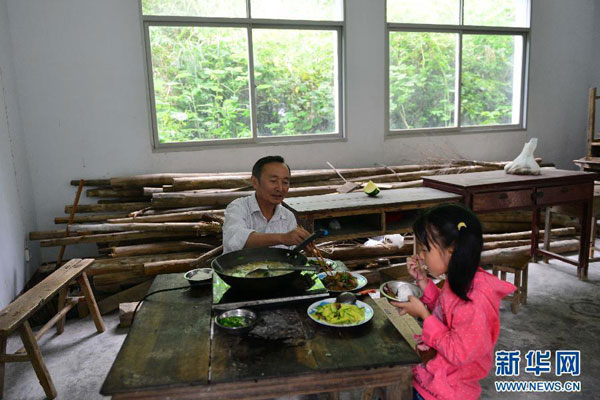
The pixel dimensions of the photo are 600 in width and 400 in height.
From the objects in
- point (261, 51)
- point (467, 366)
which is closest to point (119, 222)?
point (261, 51)

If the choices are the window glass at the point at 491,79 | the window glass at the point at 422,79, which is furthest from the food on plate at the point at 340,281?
the window glass at the point at 491,79

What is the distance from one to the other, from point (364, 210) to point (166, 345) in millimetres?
2744

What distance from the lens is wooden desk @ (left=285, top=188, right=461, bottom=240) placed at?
165 inches

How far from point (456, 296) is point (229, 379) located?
1.06 metres

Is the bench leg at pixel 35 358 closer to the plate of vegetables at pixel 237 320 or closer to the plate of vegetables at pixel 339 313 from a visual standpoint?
the plate of vegetables at pixel 237 320

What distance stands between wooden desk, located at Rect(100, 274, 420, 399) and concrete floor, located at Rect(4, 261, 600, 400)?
4.55 ft

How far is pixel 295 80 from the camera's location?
21.5 ft

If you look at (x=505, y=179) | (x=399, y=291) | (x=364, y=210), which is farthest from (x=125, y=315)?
(x=505, y=179)

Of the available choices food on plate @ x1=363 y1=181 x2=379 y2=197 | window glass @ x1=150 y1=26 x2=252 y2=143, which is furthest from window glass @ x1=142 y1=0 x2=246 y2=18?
food on plate @ x1=363 y1=181 x2=379 y2=197

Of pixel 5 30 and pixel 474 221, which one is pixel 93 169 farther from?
pixel 474 221

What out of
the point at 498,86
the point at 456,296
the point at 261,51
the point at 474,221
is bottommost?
the point at 456,296

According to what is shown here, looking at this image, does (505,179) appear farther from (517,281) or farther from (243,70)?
(243,70)

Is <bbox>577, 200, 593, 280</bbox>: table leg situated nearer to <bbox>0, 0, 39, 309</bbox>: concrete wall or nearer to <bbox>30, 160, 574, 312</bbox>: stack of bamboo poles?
<bbox>30, 160, 574, 312</bbox>: stack of bamboo poles

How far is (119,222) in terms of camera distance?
5.45m
